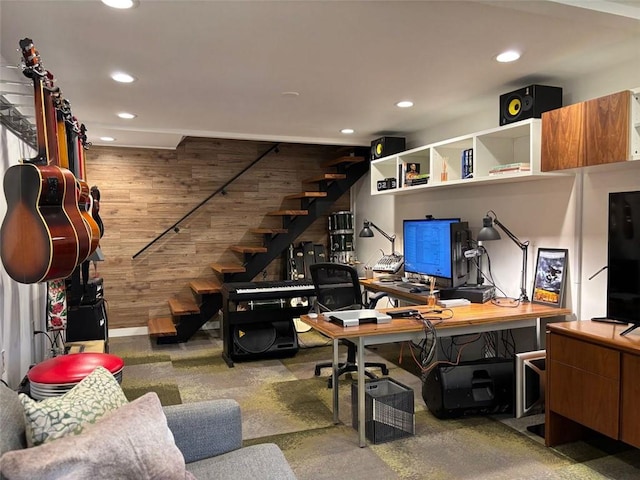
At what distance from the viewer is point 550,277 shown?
352 centimetres

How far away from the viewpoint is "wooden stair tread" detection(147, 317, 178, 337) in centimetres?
532

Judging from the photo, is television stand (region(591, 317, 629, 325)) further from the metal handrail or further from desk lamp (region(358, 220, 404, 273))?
the metal handrail

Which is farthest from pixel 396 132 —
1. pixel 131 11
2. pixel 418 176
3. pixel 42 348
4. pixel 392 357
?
pixel 42 348

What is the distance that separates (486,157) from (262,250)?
2.94 m

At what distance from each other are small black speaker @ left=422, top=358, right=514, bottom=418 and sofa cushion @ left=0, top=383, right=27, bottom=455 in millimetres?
2524

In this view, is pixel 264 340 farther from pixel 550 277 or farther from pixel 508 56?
pixel 508 56

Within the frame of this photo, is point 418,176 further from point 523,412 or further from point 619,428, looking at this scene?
point 619,428

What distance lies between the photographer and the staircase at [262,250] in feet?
18.2

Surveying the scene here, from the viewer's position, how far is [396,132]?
533 cm

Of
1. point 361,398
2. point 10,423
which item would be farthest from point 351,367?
point 10,423

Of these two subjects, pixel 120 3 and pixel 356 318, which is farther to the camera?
pixel 356 318

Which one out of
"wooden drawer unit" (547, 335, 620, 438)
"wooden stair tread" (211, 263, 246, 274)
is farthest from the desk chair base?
"wooden stair tread" (211, 263, 246, 274)

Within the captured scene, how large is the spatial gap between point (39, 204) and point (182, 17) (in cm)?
110

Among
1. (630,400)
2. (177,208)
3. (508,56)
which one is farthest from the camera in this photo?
(177,208)
